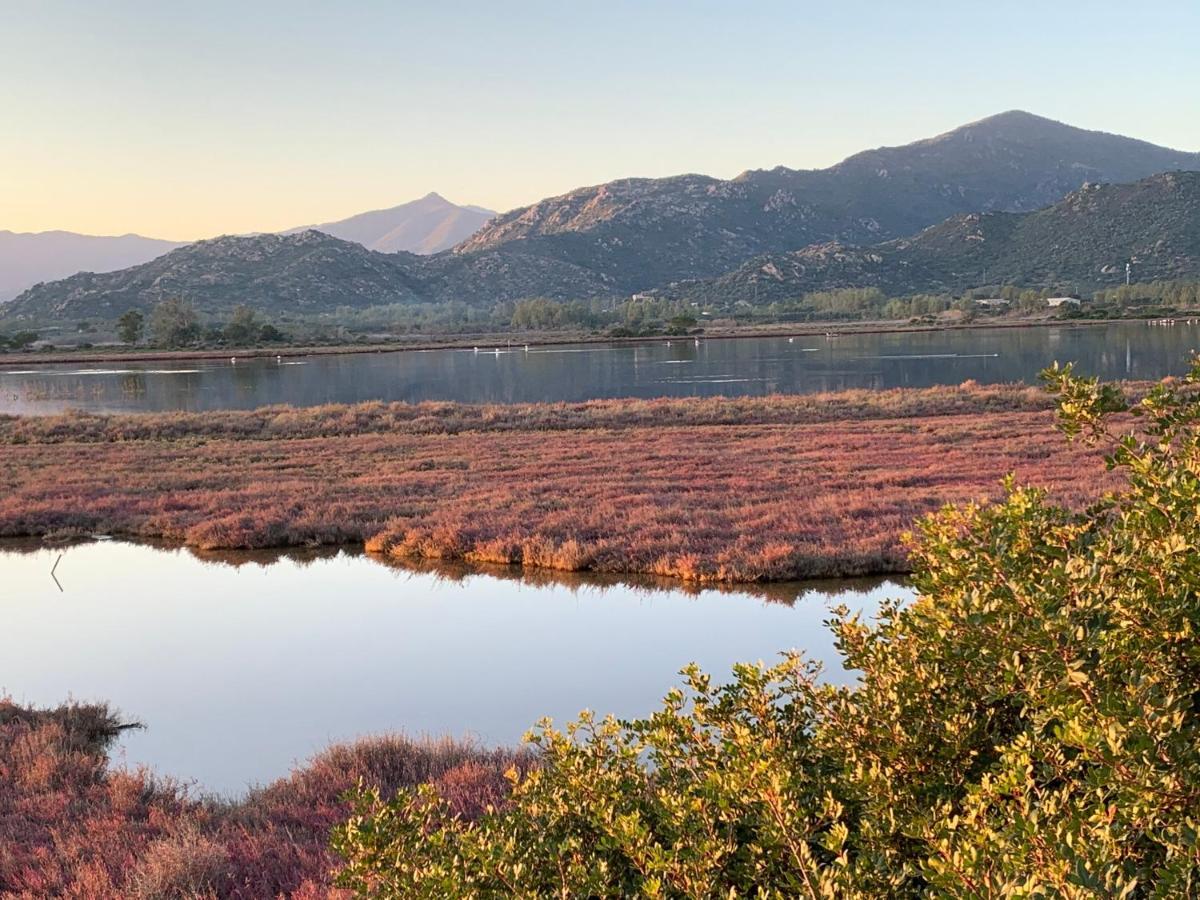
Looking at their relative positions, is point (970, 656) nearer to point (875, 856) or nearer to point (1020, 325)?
point (875, 856)

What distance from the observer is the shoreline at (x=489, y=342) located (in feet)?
428

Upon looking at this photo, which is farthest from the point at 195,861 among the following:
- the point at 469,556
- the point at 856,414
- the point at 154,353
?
the point at 154,353

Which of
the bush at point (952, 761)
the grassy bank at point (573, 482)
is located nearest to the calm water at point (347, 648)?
the grassy bank at point (573, 482)

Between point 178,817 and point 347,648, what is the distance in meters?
7.45

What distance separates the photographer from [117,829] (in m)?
7.86

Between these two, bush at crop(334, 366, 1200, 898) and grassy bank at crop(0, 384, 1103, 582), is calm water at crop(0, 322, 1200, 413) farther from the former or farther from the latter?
bush at crop(334, 366, 1200, 898)

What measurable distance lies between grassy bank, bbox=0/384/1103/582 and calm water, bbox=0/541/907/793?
6.20 feet

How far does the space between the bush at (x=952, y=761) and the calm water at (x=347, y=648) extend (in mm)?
7119

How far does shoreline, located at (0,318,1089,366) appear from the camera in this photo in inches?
5133

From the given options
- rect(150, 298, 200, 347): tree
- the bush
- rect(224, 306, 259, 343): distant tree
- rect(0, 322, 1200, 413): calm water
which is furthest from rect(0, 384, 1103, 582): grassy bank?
rect(150, 298, 200, 347): tree

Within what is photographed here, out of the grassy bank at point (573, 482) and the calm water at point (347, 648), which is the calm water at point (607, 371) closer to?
the grassy bank at point (573, 482)

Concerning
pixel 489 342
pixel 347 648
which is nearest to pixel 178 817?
pixel 347 648

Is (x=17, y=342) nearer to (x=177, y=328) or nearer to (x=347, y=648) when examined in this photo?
(x=177, y=328)

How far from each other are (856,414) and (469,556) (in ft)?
96.3
